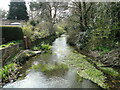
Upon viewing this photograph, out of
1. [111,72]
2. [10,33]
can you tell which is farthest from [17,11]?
[111,72]

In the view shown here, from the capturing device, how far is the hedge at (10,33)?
30.0 ft

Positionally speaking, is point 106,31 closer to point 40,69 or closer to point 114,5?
point 114,5

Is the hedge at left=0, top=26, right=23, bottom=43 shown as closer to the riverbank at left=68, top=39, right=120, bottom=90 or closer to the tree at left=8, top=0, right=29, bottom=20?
the riverbank at left=68, top=39, right=120, bottom=90

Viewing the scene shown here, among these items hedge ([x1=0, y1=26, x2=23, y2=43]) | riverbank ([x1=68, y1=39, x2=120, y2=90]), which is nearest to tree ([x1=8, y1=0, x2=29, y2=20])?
hedge ([x1=0, y1=26, x2=23, y2=43])

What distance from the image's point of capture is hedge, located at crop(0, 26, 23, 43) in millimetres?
9133

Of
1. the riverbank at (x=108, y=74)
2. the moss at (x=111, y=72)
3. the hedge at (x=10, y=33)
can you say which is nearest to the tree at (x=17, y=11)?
the hedge at (x=10, y=33)

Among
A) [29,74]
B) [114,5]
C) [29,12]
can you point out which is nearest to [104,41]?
[114,5]

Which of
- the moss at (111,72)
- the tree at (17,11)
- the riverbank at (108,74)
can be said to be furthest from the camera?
the tree at (17,11)

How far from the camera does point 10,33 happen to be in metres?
9.69

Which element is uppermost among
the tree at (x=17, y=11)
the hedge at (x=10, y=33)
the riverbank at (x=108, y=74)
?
the tree at (x=17, y=11)

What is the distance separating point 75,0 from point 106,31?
23.1 feet

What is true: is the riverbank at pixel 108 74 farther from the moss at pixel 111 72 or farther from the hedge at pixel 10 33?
the hedge at pixel 10 33

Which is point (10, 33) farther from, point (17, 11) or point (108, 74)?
point (17, 11)

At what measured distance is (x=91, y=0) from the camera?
38.6 ft
